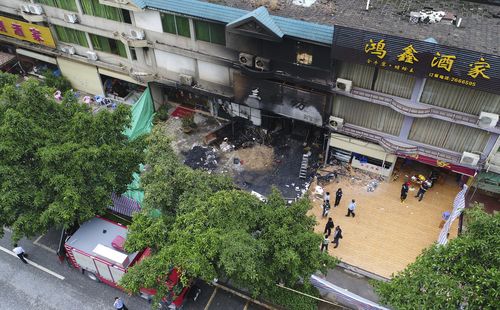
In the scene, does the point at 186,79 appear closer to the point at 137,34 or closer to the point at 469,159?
the point at 137,34

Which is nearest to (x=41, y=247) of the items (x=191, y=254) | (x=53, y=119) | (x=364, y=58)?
(x=53, y=119)

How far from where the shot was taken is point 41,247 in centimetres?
2534

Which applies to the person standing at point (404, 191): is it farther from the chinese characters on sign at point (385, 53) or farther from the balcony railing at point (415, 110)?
the chinese characters on sign at point (385, 53)

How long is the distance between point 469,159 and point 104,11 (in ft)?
85.9

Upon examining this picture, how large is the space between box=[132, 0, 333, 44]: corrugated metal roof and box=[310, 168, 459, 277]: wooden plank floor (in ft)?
34.7

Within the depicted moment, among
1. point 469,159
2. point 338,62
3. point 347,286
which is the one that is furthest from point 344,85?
point 347,286

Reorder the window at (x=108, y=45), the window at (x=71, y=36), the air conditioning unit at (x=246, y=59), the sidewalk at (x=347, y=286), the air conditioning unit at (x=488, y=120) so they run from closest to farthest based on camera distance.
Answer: the sidewalk at (x=347, y=286) < the air conditioning unit at (x=488, y=120) < the air conditioning unit at (x=246, y=59) < the window at (x=108, y=45) < the window at (x=71, y=36)

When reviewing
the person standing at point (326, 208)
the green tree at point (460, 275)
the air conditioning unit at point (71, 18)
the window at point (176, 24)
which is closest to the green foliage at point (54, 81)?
the air conditioning unit at point (71, 18)

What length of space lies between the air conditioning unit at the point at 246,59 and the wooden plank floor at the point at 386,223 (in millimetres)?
9405

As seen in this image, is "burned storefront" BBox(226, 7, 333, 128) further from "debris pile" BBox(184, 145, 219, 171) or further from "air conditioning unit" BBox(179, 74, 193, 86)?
"debris pile" BBox(184, 145, 219, 171)

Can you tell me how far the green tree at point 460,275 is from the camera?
14617 mm

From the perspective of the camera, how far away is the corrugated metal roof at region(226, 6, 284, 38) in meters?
22.7

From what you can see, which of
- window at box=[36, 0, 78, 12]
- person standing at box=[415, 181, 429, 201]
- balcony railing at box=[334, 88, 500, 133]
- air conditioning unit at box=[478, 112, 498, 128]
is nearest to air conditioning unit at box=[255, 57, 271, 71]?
balcony railing at box=[334, 88, 500, 133]

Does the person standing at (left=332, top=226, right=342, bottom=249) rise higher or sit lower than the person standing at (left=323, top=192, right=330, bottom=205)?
lower
